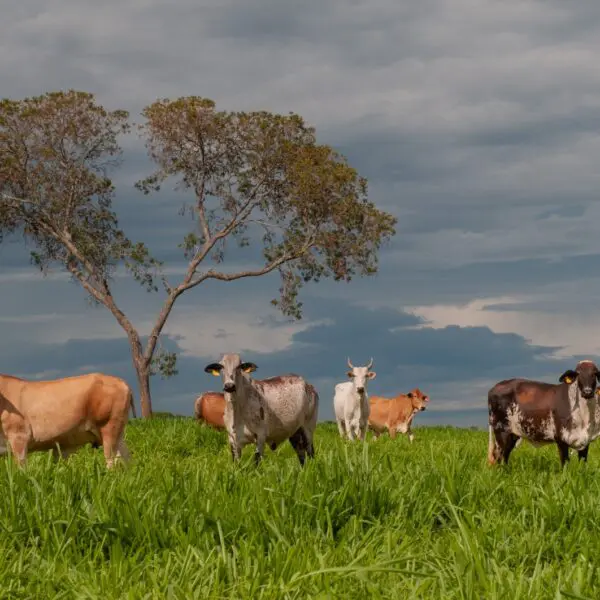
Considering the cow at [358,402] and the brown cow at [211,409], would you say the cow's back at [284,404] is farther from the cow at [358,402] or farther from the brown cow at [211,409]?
the cow at [358,402]

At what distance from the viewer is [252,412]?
539 inches

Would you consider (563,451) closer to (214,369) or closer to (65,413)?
(214,369)

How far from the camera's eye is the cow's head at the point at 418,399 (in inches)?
1128

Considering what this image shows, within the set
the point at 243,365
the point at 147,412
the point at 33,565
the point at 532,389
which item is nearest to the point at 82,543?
the point at 33,565

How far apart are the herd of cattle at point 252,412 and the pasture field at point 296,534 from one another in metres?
3.92

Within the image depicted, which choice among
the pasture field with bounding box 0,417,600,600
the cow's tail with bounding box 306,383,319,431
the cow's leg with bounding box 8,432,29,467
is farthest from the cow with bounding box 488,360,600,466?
the cow's leg with bounding box 8,432,29,467

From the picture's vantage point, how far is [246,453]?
16172mm

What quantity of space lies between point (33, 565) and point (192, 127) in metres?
31.9

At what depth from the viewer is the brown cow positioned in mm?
21031

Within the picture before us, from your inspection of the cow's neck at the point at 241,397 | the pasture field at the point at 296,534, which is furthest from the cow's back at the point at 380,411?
the pasture field at the point at 296,534

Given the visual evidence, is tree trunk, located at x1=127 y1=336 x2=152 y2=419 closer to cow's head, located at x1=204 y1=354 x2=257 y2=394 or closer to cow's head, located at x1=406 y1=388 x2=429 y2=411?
cow's head, located at x1=406 y1=388 x2=429 y2=411

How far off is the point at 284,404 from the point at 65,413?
3504 millimetres

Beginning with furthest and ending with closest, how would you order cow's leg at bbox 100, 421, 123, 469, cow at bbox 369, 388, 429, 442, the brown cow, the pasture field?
cow at bbox 369, 388, 429, 442
the brown cow
cow's leg at bbox 100, 421, 123, 469
the pasture field

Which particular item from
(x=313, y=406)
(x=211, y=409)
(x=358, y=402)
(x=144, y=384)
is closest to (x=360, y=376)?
(x=358, y=402)
